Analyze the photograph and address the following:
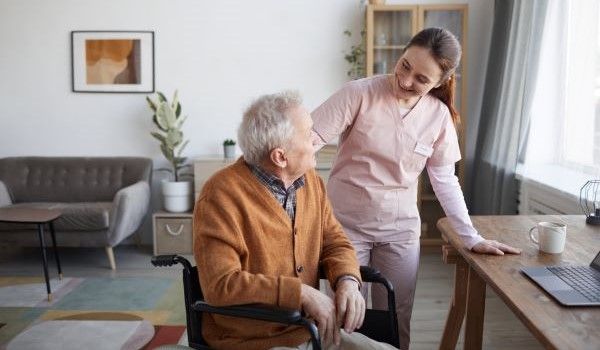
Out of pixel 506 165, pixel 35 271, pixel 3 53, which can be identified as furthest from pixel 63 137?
pixel 506 165

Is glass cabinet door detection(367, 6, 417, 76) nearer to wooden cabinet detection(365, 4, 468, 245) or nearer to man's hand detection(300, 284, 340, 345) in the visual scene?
wooden cabinet detection(365, 4, 468, 245)

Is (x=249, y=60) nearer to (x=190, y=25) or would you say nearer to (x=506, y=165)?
(x=190, y=25)

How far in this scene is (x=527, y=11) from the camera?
336 cm

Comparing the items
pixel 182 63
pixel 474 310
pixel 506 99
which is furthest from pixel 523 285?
pixel 182 63

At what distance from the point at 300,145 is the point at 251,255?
324 mm

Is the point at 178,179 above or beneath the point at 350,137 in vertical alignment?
beneath

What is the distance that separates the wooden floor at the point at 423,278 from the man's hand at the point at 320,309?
4.61 ft

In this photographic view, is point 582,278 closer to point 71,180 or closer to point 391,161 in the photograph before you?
point 391,161

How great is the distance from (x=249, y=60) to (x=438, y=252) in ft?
7.24

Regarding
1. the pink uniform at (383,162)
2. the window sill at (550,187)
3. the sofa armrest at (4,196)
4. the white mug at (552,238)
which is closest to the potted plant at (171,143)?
the sofa armrest at (4,196)

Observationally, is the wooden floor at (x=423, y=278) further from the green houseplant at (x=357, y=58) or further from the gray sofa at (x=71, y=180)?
the green houseplant at (x=357, y=58)

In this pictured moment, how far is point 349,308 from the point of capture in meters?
1.48

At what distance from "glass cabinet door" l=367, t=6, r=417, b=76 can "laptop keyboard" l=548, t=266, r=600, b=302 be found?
2.94m

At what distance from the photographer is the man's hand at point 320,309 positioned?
141 centimetres
